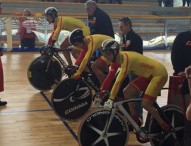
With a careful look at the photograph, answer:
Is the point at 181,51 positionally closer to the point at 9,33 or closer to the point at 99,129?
the point at 99,129

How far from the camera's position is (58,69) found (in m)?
6.91

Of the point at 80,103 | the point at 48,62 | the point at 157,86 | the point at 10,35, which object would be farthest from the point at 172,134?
the point at 10,35

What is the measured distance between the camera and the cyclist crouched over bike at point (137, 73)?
3.98m

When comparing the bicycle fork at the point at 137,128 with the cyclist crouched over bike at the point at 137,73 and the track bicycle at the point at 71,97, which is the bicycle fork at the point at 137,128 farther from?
the track bicycle at the point at 71,97

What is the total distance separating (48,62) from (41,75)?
1.12ft

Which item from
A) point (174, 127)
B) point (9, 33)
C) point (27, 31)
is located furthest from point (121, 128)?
point (9, 33)

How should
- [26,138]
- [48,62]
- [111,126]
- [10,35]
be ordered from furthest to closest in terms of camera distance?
[10,35] → [48,62] → [26,138] → [111,126]

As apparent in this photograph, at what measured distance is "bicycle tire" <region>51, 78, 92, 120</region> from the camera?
539 cm

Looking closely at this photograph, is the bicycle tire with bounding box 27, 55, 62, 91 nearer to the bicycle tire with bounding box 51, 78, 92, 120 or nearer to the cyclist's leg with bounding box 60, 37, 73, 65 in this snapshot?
the cyclist's leg with bounding box 60, 37, 73, 65

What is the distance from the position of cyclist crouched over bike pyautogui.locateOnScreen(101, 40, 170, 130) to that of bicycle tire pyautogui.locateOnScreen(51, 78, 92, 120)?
1.15 meters

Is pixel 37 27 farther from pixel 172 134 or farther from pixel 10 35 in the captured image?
pixel 172 134

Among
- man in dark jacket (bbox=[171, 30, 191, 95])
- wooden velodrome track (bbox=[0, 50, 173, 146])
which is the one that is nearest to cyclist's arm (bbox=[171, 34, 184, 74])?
man in dark jacket (bbox=[171, 30, 191, 95])

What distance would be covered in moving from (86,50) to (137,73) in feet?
4.66

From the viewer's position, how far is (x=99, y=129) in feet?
Result: 13.0
